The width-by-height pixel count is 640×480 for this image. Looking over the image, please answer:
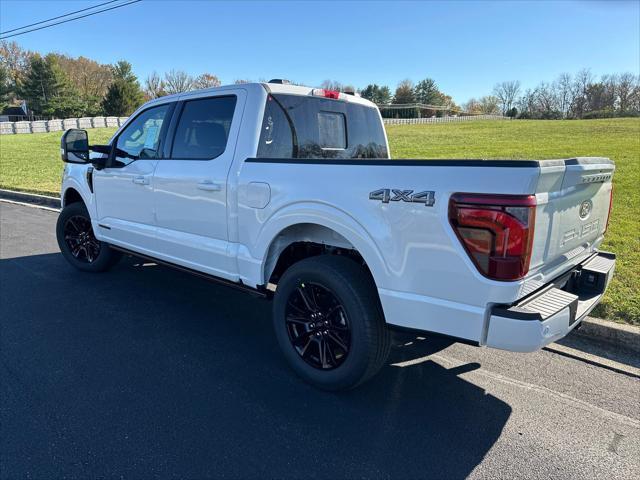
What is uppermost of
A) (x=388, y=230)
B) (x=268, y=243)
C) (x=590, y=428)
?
(x=388, y=230)

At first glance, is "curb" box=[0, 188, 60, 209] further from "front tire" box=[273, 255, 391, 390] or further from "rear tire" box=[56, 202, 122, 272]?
"front tire" box=[273, 255, 391, 390]

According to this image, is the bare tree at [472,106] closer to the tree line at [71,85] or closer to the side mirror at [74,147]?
the tree line at [71,85]

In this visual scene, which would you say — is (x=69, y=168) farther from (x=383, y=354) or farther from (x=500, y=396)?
(x=500, y=396)

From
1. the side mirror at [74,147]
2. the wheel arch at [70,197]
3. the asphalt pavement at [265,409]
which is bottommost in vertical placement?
the asphalt pavement at [265,409]

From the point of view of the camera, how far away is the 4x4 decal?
2.43m

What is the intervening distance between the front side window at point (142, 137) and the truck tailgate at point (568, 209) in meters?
3.26

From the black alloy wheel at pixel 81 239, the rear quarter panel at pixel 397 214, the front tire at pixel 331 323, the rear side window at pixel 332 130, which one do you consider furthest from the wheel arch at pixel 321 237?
the black alloy wheel at pixel 81 239

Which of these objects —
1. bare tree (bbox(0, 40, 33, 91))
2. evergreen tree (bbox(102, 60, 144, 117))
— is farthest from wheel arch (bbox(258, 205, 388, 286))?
bare tree (bbox(0, 40, 33, 91))

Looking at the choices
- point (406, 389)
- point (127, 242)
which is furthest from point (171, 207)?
point (406, 389)

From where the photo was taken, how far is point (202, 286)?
17.0 ft

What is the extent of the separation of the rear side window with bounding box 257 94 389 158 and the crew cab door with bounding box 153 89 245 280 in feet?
0.88

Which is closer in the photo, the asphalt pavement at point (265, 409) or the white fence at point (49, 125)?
the asphalt pavement at point (265, 409)

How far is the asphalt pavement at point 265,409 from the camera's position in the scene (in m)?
2.45

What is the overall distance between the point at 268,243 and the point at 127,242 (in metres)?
2.12
